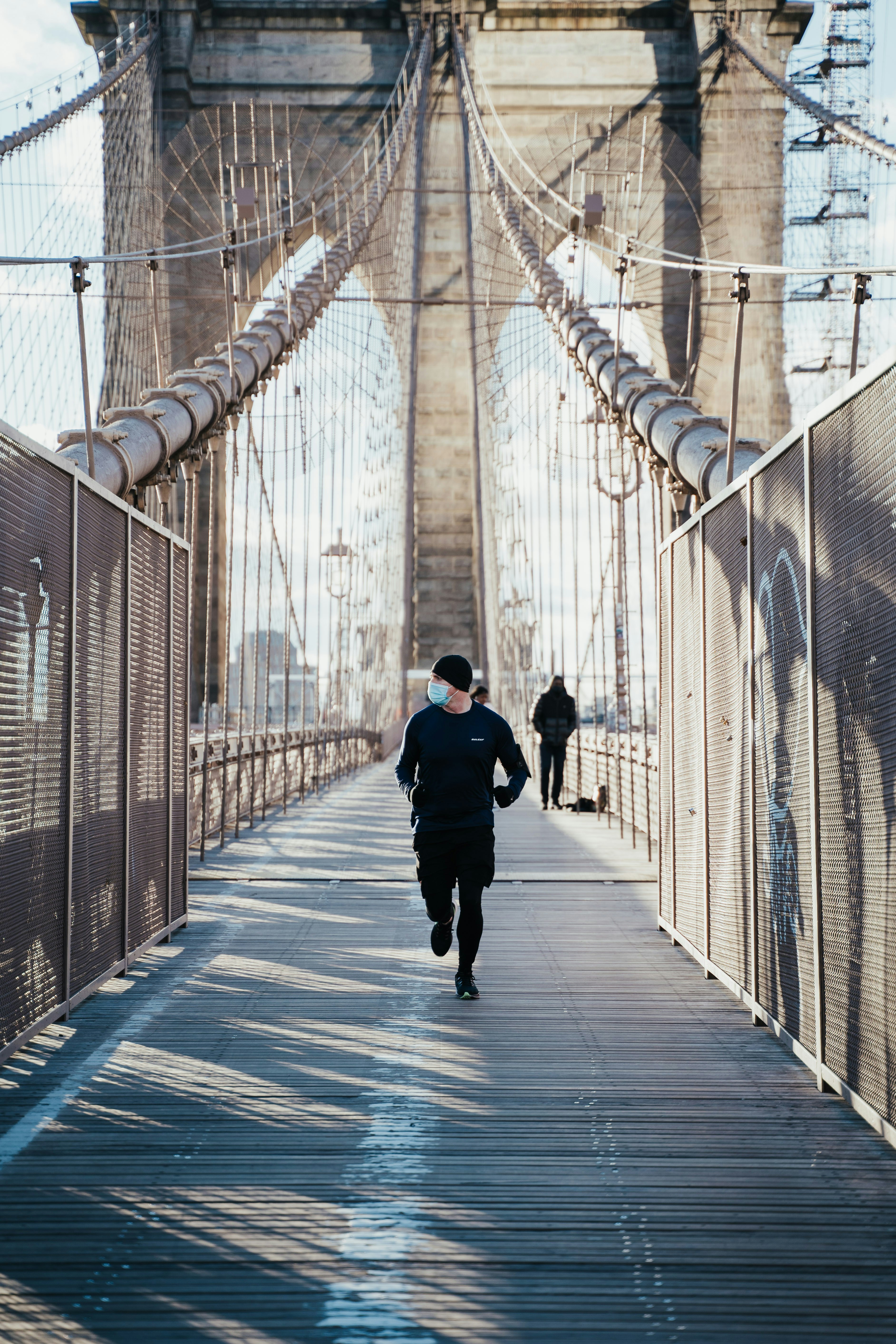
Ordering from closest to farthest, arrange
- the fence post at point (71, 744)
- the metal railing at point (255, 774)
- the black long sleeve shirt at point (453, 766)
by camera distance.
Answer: the fence post at point (71, 744)
the black long sleeve shirt at point (453, 766)
the metal railing at point (255, 774)

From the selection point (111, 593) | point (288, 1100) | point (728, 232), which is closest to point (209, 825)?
point (111, 593)

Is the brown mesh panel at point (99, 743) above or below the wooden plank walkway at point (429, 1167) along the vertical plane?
above

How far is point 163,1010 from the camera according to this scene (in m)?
3.76

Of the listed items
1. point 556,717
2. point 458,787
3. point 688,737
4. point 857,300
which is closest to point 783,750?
point 458,787

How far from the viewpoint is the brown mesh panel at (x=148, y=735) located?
446 cm

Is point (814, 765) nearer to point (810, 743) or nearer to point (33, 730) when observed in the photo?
point (810, 743)

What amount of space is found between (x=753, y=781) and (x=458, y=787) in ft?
2.60

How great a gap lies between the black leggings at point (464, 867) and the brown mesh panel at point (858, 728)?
1.18 m

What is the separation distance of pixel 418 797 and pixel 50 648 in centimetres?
108

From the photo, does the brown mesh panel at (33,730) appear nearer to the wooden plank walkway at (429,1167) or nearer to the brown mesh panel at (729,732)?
the wooden plank walkway at (429,1167)

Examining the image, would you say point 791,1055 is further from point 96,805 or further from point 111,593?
point 111,593

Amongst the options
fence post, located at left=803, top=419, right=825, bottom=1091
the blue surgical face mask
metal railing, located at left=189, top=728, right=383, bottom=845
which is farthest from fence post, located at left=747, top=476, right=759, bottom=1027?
metal railing, located at left=189, top=728, right=383, bottom=845

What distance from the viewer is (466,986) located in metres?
3.94

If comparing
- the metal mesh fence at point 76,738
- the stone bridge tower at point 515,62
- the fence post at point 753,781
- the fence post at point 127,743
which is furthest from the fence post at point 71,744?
the stone bridge tower at point 515,62
